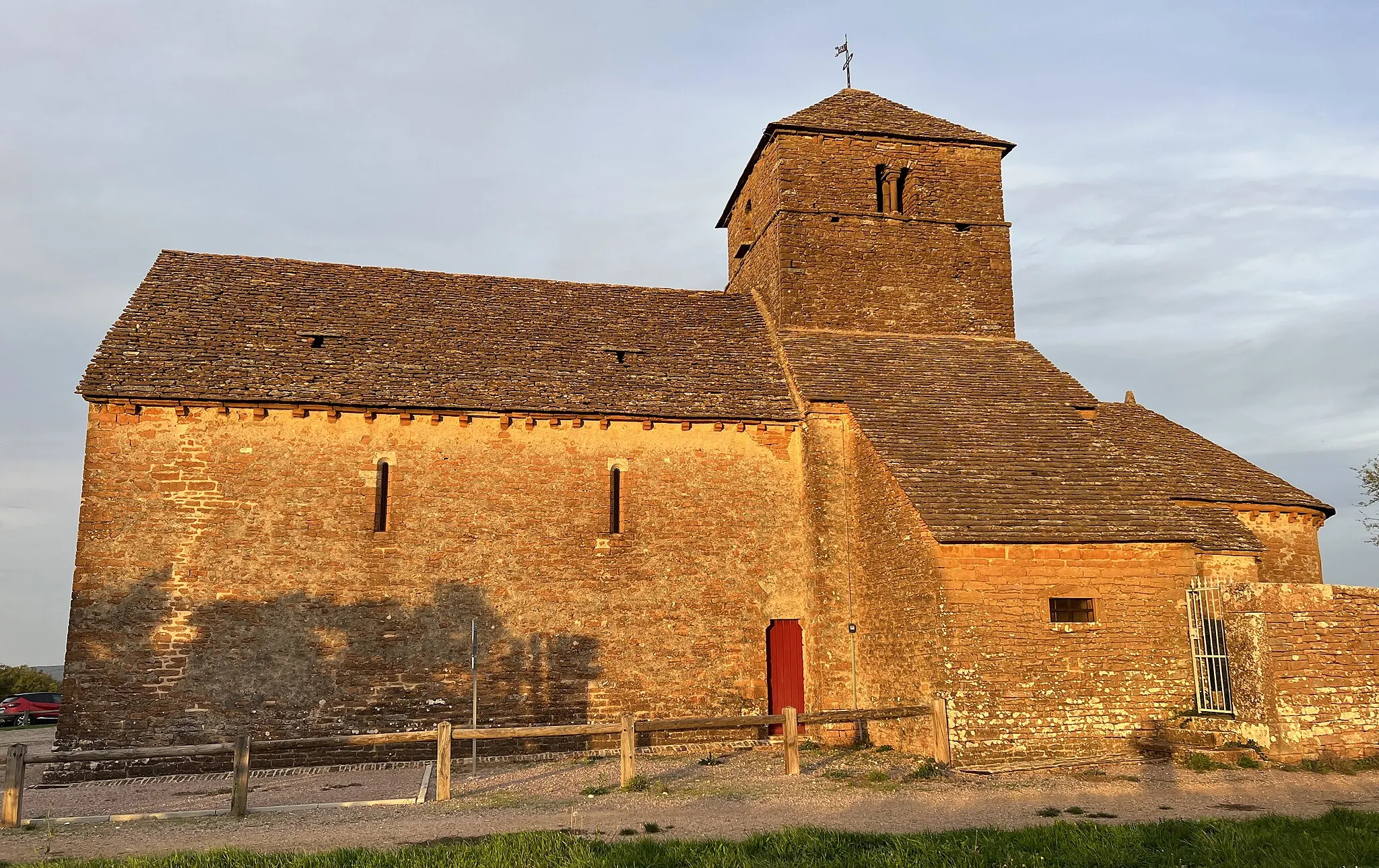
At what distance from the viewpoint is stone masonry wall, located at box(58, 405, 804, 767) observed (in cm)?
1485

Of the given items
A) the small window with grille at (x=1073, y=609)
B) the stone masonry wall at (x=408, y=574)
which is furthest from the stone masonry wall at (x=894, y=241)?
the small window with grille at (x=1073, y=609)

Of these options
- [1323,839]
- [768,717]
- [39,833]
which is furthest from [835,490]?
[39,833]

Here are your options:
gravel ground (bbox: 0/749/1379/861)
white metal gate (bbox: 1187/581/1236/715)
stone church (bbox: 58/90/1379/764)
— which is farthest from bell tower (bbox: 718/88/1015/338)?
gravel ground (bbox: 0/749/1379/861)

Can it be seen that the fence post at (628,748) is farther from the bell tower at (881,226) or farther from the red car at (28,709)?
the red car at (28,709)

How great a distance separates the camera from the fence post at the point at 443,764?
1118cm

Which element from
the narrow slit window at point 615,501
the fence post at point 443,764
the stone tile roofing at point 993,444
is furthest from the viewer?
the narrow slit window at point 615,501

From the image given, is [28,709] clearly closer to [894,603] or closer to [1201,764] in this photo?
[894,603]

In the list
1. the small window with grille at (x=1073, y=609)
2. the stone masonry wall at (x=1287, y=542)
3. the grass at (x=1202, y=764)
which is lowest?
the grass at (x=1202, y=764)

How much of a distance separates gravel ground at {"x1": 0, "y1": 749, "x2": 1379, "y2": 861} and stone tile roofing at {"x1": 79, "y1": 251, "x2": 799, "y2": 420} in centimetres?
632

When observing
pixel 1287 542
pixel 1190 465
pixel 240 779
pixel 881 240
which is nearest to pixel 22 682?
pixel 240 779

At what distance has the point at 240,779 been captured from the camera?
1054cm

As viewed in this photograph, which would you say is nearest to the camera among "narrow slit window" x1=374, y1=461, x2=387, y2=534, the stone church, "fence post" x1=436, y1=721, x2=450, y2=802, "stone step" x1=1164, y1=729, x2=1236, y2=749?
"fence post" x1=436, y1=721, x2=450, y2=802

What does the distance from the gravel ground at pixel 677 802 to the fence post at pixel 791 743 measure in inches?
7.4

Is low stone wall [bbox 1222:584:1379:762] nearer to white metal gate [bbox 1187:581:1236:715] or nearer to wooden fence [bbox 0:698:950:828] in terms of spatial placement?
white metal gate [bbox 1187:581:1236:715]
